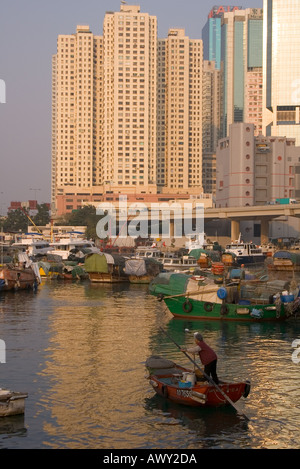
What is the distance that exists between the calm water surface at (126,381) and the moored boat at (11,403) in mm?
291

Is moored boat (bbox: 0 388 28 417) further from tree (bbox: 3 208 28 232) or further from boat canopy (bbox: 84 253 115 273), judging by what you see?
tree (bbox: 3 208 28 232)

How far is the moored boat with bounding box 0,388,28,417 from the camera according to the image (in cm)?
1964

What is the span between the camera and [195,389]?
67.9 feet

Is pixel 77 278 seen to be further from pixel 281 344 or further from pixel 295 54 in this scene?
pixel 295 54

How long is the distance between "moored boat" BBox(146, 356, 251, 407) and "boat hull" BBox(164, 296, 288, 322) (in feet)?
50.8

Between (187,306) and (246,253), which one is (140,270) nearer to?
(246,253)

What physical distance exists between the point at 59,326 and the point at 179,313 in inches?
279

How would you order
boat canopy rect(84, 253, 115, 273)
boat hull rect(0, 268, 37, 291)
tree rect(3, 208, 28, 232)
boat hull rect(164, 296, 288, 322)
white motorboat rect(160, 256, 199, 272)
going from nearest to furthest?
1. boat hull rect(164, 296, 288, 322)
2. boat hull rect(0, 268, 37, 291)
3. boat canopy rect(84, 253, 115, 273)
4. white motorboat rect(160, 256, 199, 272)
5. tree rect(3, 208, 28, 232)

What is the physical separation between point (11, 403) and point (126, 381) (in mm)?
5819

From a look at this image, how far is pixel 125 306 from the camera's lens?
46.1 metres

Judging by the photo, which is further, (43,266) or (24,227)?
(24,227)

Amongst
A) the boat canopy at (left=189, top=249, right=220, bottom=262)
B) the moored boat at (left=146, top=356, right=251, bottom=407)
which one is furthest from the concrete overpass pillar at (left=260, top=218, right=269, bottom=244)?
the moored boat at (left=146, top=356, right=251, bottom=407)

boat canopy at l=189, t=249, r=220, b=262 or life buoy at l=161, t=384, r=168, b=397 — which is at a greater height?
boat canopy at l=189, t=249, r=220, b=262
